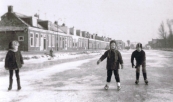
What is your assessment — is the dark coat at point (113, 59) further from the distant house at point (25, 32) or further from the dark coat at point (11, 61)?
the distant house at point (25, 32)

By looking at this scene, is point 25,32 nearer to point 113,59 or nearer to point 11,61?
point 11,61

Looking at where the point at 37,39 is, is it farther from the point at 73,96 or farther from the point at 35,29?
the point at 73,96

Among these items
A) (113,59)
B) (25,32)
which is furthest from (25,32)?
(113,59)

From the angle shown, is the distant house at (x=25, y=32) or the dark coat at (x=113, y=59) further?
the distant house at (x=25, y=32)

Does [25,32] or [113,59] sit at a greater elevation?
[25,32]

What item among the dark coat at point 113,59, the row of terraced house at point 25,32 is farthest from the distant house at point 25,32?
the dark coat at point 113,59

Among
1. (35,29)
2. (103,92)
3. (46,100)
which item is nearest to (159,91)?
(103,92)

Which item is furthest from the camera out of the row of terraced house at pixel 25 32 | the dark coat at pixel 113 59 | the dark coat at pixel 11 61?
the row of terraced house at pixel 25 32

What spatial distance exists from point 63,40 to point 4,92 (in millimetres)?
38766

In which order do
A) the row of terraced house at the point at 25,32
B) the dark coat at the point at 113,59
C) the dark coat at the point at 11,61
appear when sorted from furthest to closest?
the row of terraced house at the point at 25,32, the dark coat at the point at 113,59, the dark coat at the point at 11,61

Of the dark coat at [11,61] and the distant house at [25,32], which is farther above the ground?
the distant house at [25,32]

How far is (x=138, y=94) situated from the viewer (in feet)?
17.7

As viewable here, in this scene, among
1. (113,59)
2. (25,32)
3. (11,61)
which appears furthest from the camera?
(25,32)

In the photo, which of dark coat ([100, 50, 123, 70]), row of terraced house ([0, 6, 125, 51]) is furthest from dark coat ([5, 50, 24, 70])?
row of terraced house ([0, 6, 125, 51])
